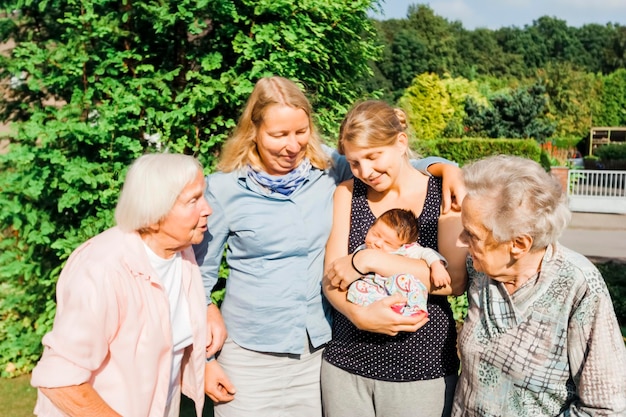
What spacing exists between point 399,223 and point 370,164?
0.90 feet

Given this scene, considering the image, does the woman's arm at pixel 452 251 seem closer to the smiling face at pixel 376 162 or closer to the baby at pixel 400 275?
the baby at pixel 400 275

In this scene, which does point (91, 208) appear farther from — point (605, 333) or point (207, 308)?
point (605, 333)

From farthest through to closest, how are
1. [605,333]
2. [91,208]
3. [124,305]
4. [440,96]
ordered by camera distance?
1. [440,96]
2. [91,208]
3. [124,305]
4. [605,333]

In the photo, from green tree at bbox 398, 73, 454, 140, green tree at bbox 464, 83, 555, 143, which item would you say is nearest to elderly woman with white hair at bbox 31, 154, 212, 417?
green tree at bbox 464, 83, 555, 143

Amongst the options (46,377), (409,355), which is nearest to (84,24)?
(46,377)

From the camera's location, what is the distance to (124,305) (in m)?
2.15

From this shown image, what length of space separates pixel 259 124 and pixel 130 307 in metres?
0.98

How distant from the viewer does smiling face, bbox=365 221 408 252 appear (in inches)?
95.1

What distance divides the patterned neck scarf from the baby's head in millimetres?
428

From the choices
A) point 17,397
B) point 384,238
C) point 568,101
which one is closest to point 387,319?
point 384,238

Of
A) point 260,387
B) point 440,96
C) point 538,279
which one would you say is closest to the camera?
point 538,279

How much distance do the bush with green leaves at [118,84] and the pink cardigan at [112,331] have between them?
1.88 metres

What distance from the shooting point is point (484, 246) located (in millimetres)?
2020

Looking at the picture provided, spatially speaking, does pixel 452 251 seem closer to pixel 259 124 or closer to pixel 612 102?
pixel 259 124
